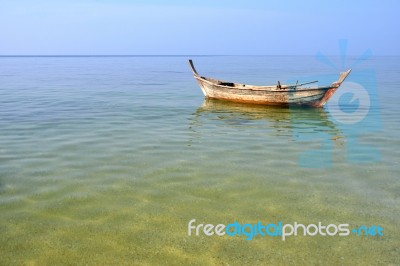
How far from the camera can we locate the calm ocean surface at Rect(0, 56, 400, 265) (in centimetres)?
528

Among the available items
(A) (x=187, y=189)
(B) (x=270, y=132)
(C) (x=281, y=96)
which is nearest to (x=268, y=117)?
(C) (x=281, y=96)

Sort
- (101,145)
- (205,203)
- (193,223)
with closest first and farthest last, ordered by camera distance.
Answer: (193,223)
(205,203)
(101,145)

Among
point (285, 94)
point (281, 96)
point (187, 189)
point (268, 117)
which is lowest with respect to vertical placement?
point (268, 117)

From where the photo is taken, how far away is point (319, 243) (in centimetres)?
547

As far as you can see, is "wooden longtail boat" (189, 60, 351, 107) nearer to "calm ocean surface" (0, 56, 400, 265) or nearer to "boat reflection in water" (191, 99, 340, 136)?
"boat reflection in water" (191, 99, 340, 136)

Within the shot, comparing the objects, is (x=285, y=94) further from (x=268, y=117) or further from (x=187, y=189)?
(x=187, y=189)

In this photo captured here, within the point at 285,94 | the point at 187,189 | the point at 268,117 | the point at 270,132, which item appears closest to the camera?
the point at 187,189

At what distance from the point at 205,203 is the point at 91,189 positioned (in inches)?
97.6

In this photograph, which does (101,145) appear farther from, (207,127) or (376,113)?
(376,113)

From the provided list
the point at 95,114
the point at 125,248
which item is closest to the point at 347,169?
the point at 125,248

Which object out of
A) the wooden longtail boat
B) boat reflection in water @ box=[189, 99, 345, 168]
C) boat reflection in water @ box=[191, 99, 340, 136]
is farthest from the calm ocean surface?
the wooden longtail boat

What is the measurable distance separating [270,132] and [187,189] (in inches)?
255

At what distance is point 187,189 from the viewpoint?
748 centimetres

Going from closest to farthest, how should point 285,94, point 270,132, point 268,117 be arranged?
point 270,132, point 268,117, point 285,94
